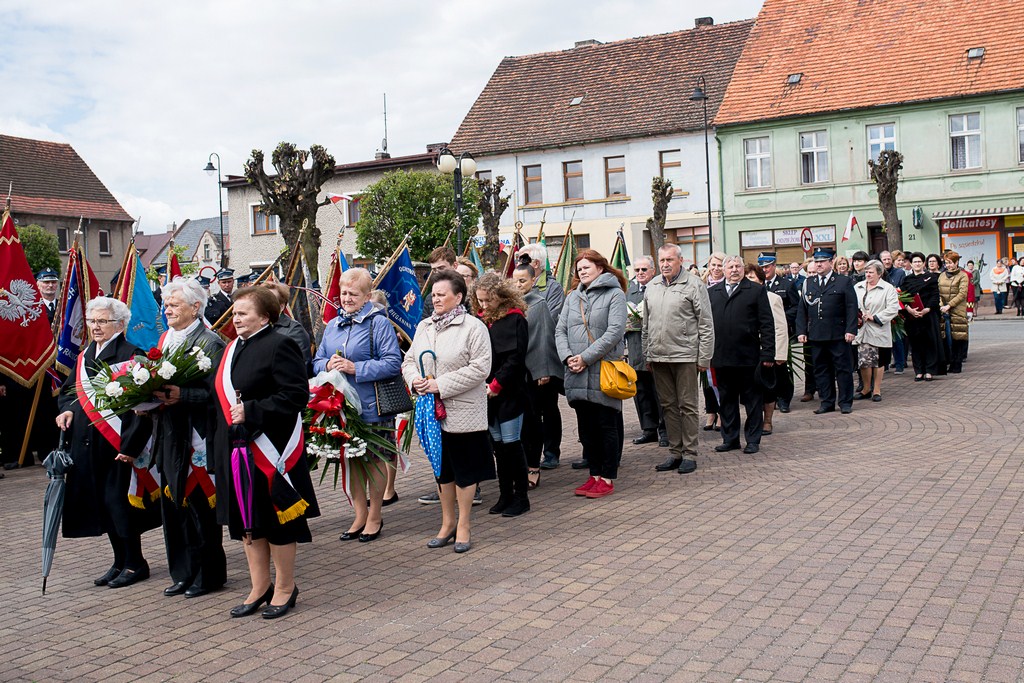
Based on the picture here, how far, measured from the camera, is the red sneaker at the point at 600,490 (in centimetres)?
876

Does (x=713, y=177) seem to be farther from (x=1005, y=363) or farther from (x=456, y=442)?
(x=456, y=442)

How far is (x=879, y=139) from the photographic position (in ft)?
125

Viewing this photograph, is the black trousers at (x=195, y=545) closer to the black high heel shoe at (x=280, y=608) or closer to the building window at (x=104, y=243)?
the black high heel shoe at (x=280, y=608)

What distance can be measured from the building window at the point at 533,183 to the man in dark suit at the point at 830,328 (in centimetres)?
3164

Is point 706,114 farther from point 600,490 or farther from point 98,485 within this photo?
point 98,485

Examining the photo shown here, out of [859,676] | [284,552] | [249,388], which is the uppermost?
[249,388]

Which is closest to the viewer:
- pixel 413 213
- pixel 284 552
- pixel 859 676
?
pixel 859 676

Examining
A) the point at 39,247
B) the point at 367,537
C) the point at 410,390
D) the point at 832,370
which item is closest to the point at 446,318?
the point at 410,390

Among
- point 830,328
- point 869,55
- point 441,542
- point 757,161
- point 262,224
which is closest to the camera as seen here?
point 441,542

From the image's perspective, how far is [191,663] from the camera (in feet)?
17.1

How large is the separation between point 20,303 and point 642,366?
6.28m

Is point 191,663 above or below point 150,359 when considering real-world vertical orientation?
below

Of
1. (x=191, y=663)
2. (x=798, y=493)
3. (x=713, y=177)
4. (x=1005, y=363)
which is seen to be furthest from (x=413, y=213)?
(x=191, y=663)

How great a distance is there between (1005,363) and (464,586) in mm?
14712
